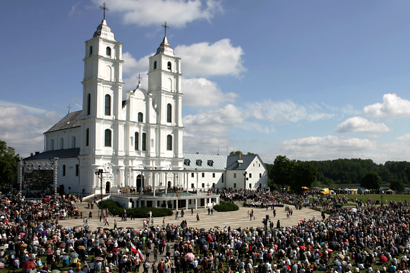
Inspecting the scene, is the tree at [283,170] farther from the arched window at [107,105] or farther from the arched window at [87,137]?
the arched window at [87,137]

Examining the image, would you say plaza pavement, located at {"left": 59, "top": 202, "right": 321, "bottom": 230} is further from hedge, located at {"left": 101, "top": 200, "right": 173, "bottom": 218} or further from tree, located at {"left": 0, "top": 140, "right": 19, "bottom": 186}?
tree, located at {"left": 0, "top": 140, "right": 19, "bottom": 186}

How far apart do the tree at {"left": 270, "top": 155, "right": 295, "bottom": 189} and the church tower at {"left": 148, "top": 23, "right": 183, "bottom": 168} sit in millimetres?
24341

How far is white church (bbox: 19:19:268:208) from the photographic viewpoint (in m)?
46.3

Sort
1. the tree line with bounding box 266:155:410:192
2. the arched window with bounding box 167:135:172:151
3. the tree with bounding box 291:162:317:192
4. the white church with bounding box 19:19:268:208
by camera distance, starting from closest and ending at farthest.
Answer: the white church with bounding box 19:19:268:208 < the arched window with bounding box 167:135:172:151 < the tree with bounding box 291:162:317:192 < the tree line with bounding box 266:155:410:192

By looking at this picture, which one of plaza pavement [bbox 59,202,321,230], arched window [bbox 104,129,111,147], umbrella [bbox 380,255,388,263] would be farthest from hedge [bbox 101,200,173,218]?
umbrella [bbox 380,255,388,263]

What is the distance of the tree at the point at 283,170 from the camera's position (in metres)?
70.4

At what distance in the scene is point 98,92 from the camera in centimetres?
4775

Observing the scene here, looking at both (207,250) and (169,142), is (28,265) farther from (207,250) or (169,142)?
(169,142)

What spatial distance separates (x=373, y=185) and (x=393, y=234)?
202ft

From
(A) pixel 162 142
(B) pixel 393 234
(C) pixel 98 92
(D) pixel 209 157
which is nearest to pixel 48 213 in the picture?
(C) pixel 98 92

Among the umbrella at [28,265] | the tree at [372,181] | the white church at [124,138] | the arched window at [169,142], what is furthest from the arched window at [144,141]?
the tree at [372,181]

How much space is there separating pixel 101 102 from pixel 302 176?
39123mm

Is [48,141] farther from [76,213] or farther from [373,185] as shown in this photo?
[373,185]

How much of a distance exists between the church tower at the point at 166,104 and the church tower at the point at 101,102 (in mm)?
6360
